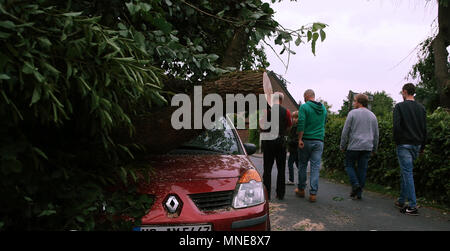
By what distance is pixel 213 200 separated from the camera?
285cm

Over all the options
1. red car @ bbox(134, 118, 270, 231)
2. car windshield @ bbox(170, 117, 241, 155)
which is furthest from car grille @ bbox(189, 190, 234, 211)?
car windshield @ bbox(170, 117, 241, 155)

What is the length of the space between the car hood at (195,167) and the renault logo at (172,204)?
218 mm

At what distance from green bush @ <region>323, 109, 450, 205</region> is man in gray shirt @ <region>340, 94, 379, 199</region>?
0.89m

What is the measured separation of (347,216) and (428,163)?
2.12 meters

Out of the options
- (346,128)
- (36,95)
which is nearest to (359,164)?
(346,128)

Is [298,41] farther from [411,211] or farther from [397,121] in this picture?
[411,211]

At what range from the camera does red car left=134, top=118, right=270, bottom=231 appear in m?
2.68

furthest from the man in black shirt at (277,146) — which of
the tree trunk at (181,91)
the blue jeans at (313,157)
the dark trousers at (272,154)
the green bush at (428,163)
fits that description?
the tree trunk at (181,91)

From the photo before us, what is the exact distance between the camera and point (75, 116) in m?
2.32
